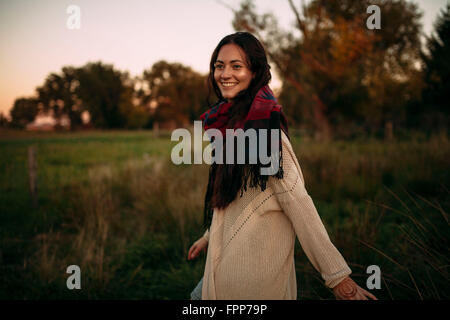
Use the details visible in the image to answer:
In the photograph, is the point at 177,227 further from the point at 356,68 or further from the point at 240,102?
the point at 356,68

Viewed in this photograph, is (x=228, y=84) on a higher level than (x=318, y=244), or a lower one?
higher

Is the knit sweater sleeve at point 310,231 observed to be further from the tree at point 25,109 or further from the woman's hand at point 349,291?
the tree at point 25,109

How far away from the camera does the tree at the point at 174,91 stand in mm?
42750

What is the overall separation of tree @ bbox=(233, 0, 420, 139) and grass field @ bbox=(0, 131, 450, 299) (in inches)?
155

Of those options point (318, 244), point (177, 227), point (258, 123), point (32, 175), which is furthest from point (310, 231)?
point (32, 175)

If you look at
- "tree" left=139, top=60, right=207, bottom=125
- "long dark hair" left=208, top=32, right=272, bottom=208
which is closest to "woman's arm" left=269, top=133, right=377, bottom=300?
"long dark hair" left=208, top=32, right=272, bottom=208

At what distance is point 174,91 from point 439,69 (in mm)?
36426

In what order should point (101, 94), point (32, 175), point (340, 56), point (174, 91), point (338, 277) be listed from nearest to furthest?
1. point (338, 277)
2. point (32, 175)
3. point (340, 56)
4. point (174, 91)
5. point (101, 94)

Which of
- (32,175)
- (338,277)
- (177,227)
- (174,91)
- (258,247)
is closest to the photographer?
(338,277)

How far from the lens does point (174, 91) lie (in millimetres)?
42750

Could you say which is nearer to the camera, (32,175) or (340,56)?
(32,175)

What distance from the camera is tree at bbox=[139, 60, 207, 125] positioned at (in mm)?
42750

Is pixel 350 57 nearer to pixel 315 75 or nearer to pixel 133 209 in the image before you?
pixel 315 75

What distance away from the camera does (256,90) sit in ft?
4.30
